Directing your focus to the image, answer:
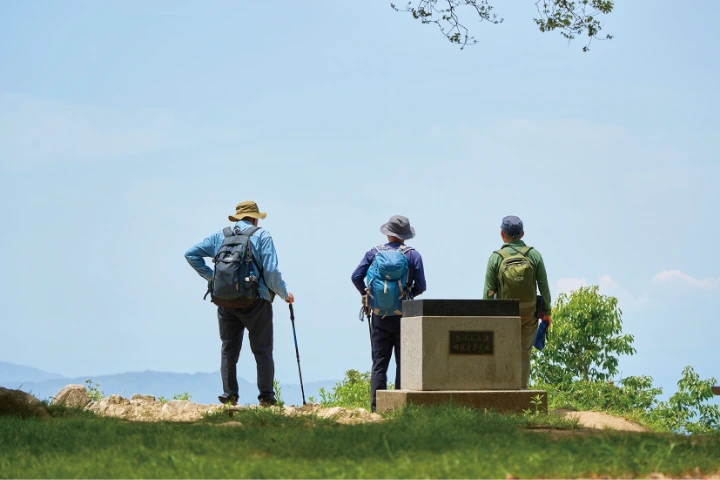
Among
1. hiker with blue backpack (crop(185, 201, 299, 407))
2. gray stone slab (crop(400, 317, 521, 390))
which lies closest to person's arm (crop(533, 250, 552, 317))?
gray stone slab (crop(400, 317, 521, 390))

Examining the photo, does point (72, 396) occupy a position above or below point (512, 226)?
below

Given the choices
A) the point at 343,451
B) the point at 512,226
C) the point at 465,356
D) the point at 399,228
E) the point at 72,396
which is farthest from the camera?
the point at 72,396

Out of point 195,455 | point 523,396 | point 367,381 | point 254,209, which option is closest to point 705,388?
point 367,381

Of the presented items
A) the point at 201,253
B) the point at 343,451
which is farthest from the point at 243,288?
the point at 343,451

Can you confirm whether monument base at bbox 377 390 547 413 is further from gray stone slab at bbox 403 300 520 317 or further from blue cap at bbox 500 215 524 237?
blue cap at bbox 500 215 524 237

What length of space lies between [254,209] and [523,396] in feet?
14.0

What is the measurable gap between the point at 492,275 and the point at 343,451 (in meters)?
6.06

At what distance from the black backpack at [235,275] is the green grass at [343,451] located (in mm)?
3382

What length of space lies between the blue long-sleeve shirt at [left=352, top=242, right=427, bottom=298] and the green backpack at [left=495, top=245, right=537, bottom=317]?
1.08 m

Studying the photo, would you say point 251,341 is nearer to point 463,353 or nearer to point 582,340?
point 463,353

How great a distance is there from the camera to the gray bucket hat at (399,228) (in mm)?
11703

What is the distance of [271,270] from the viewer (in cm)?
1116

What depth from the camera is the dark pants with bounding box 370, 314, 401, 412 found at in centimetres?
1144

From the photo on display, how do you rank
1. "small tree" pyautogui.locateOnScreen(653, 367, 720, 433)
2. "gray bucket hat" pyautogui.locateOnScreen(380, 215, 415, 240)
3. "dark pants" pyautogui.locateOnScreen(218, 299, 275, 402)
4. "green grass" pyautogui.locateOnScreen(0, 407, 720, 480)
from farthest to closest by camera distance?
"small tree" pyautogui.locateOnScreen(653, 367, 720, 433), "gray bucket hat" pyautogui.locateOnScreen(380, 215, 415, 240), "dark pants" pyautogui.locateOnScreen(218, 299, 275, 402), "green grass" pyautogui.locateOnScreen(0, 407, 720, 480)
